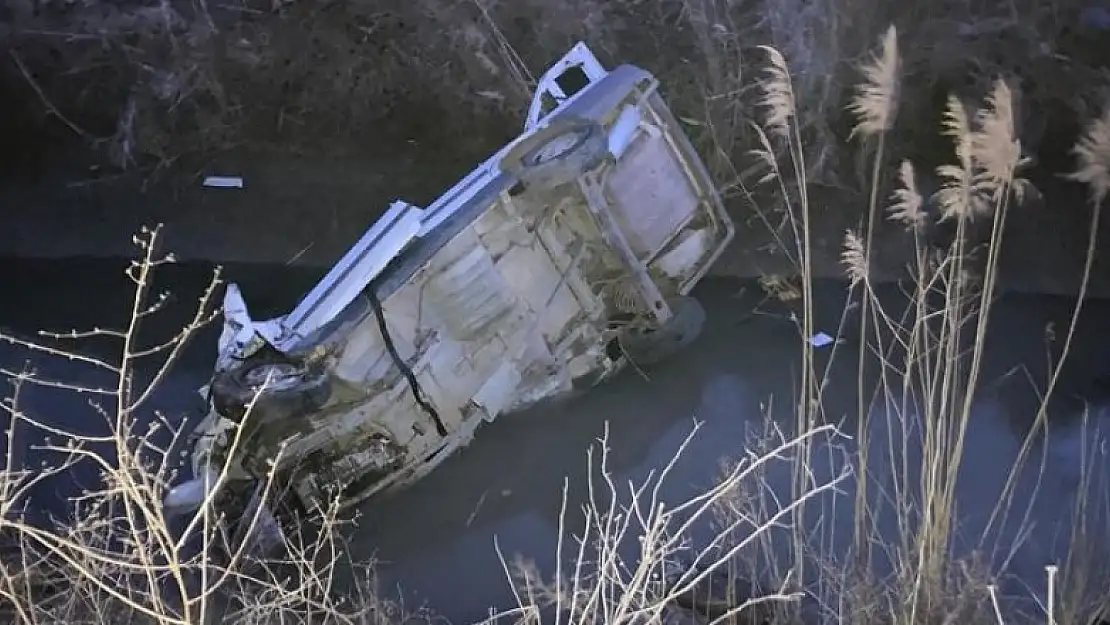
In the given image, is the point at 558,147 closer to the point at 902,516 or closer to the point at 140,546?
the point at 902,516

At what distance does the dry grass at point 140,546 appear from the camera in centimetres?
234

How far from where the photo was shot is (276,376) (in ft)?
12.0

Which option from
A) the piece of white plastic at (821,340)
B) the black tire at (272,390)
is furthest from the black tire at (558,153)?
the piece of white plastic at (821,340)

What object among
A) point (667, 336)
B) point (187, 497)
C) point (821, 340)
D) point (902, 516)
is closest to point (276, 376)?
point (187, 497)

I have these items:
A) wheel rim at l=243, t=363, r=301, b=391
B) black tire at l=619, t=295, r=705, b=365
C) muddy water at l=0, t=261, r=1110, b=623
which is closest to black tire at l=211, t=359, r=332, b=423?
wheel rim at l=243, t=363, r=301, b=391

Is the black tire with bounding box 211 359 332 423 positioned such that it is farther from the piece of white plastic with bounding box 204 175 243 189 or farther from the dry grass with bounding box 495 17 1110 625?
the piece of white plastic with bounding box 204 175 243 189

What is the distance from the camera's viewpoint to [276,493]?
12.8ft

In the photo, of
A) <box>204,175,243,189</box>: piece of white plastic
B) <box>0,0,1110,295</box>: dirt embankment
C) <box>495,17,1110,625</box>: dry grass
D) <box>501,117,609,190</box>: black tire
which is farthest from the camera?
<box>204,175,243,189</box>: piece of white plastic

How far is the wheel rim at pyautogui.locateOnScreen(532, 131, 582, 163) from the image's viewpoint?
13.0 feet

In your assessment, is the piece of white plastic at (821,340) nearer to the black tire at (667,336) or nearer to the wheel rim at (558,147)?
the black tire at (667,336)

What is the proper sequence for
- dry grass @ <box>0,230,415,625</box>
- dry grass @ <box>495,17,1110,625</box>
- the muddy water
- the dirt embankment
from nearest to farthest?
dry grass @ <box>0,230,415,625</box>, dry grass @ <box>495,17,1110,625</box>, the muddy water, the dirt embankment

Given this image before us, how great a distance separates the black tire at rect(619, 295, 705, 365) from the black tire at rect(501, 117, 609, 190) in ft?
3.01

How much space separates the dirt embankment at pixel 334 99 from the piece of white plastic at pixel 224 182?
46 mm

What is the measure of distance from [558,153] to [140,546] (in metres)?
2.24
